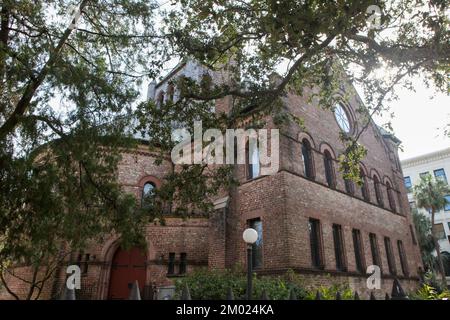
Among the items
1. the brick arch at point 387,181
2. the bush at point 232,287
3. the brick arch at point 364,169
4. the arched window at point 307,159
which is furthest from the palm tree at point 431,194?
the bush at point 232,287

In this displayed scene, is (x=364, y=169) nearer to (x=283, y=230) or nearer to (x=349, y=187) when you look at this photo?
(x=349, y=187)

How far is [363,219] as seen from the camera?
16125 millimetres

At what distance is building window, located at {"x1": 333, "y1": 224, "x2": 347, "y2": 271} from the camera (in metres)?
13.8

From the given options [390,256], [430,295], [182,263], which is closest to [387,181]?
[390,256]

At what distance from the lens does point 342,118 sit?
19.0 m

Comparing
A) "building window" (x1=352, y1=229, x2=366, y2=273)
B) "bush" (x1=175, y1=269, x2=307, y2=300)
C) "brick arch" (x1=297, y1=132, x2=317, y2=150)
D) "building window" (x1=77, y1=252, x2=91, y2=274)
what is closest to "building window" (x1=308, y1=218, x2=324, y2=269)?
"bush" (x1=175, y1=269, x2=307, y2=300)

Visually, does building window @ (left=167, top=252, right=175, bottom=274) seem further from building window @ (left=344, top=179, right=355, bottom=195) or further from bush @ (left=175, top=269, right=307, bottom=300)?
building window @ (left=344, top=179, right=355, bottom=195)

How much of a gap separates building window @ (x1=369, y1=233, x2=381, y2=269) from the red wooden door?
37.0 feet

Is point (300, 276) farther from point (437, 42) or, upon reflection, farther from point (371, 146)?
point (371, 146)

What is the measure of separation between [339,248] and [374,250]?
3.61 meters

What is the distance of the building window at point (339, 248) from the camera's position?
45.2 feet

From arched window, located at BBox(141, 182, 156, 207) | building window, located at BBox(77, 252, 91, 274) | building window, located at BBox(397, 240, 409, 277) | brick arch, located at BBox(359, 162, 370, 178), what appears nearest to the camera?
arched window, located at BBox(141, 182, 156, 207)

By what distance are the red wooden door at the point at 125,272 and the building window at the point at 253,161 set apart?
20.2 feet
